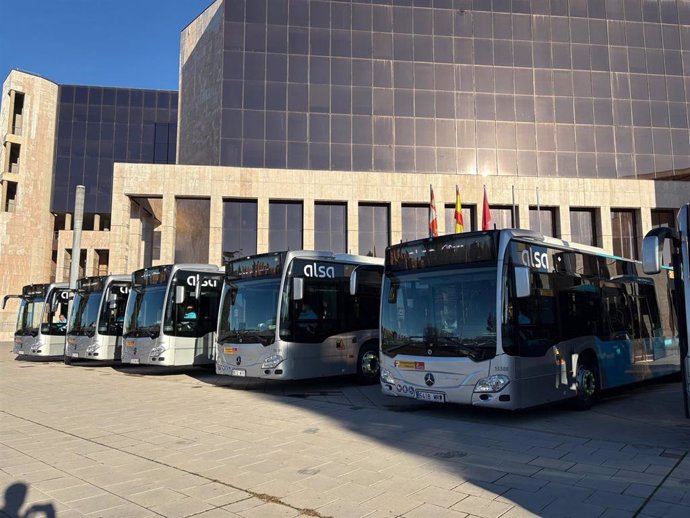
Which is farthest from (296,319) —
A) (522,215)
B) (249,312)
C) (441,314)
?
(522,215)

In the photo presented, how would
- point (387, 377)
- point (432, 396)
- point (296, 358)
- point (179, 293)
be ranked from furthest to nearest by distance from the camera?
point (179, 293), point (296, 358), point (387, 377), point (432, 396)

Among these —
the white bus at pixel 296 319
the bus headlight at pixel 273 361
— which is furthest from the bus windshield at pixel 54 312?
the bus headlight at pixel 273 361

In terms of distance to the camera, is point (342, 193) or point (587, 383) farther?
point (342, 193)

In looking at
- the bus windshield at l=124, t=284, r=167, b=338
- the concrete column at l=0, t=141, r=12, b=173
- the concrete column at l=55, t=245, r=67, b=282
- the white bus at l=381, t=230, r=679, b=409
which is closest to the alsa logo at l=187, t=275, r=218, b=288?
the bus windshield at l=124, t=284, r=167, b=338

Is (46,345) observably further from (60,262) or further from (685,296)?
(60,262)

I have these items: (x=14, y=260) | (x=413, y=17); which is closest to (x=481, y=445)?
(x=413, y=17)

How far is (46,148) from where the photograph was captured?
50781 millimetres

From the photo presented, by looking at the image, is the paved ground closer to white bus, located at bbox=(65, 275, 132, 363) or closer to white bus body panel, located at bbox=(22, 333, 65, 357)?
white bus, located at bbox=(65, 275, 132, 363)

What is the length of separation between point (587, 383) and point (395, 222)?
2144cm

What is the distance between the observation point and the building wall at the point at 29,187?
4706cm

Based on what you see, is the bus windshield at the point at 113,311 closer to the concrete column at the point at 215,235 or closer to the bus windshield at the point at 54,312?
the bus windshield at the point at 54,312

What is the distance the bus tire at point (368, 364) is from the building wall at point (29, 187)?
42533 millimetres

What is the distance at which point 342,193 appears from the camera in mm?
30750

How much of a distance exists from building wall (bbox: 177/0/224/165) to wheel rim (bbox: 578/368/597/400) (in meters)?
26.5
